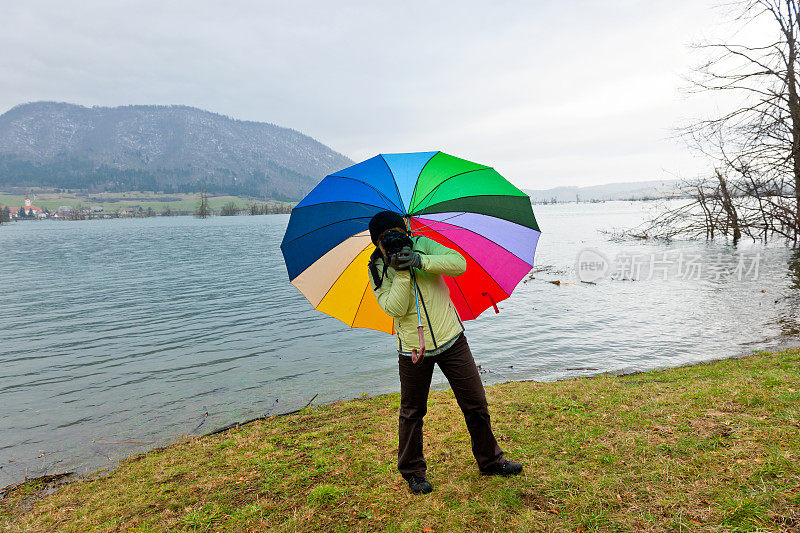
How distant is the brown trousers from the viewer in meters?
4.43

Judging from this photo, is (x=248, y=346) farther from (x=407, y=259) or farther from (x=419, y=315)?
(x=407, y=259)

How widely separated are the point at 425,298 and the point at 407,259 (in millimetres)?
549

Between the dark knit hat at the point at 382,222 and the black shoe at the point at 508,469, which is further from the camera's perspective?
the black shoe at the point at 508,469

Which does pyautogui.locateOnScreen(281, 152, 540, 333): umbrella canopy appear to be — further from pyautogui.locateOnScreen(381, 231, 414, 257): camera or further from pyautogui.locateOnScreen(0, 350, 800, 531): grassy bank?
pyautogui.locateOnScreen(0, 350, 800, 531): grassy bank

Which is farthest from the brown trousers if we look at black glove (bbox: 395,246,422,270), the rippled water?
the rippled water

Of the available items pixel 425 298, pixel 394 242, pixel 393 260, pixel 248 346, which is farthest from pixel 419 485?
pixel 248 346

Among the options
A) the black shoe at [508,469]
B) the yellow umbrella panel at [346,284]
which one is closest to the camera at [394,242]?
the yellow umbrella panel at [346,284]

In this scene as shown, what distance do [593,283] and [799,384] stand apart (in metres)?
Answer: 19.6

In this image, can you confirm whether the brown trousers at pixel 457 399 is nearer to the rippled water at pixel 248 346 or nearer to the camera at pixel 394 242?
the camera at pixel 394 242

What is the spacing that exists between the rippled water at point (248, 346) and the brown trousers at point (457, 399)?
5832 mm

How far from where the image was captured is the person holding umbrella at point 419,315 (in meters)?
4.11

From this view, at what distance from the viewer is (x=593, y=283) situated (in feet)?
83.0

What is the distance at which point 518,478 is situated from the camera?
4.74m

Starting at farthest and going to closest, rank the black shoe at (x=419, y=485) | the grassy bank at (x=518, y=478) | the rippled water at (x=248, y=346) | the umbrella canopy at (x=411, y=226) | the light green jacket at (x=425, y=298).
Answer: the rippled water at (x=248, y=346)
the black shoe at (x=419, y=485)
the umbrella canopy at (x=411, y=226)
the light green jacket at (x=425, y=298)
the grassy bank at (x=518, y=478)
